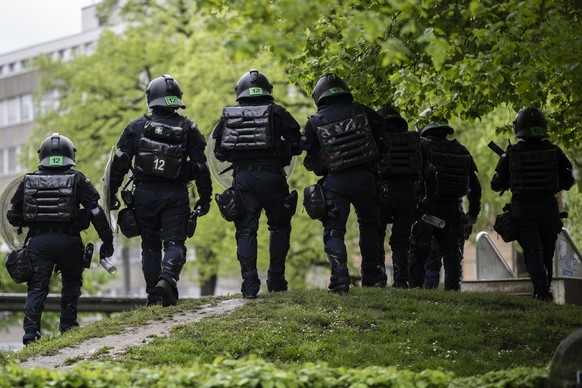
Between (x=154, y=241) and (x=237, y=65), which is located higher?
(x=237, y=65)

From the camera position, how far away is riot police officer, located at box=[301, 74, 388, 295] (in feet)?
43.4

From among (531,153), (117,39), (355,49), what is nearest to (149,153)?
(355,49)

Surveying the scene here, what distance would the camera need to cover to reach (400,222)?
1479 centimetres

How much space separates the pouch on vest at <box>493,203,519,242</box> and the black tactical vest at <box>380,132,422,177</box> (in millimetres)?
1208

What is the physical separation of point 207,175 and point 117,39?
21.0 meters

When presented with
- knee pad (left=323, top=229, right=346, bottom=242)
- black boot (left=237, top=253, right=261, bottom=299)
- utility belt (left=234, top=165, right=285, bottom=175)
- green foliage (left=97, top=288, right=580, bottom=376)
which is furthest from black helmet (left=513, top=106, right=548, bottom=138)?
black boot (left=237, top=253, right=261, bottom=299)

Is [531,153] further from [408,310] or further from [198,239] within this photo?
[198,239]

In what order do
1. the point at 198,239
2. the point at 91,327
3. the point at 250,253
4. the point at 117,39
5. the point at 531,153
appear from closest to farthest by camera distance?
the point at 91,327 < the point at 250,253 < the point at 531,153 < the point at 198,239 < the point at 117,39

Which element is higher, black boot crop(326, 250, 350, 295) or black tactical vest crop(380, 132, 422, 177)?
black tactical vest crop(380, 132, 422, 177)

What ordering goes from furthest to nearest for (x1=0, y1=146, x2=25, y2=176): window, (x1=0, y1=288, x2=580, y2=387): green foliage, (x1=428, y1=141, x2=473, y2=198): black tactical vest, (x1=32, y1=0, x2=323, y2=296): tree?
(x1=0, y1=146, x2=25, y2=176): window, (x1=32, y1=0, x2=323, y2=296): tree, (x1=428, y1=141, x2=473, y2=198): black tactical vest, (x1=0, y1=288, x2=580, y2=387): green foliage

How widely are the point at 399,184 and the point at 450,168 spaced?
32.4 inches

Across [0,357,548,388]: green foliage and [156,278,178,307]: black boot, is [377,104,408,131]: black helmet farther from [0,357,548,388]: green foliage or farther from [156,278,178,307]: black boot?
[0,357,548,388]: green foliage

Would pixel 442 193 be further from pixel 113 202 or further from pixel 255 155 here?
pixel 113 202

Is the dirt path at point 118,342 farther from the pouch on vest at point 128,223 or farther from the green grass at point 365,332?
the pouch on vest at point 128,223
